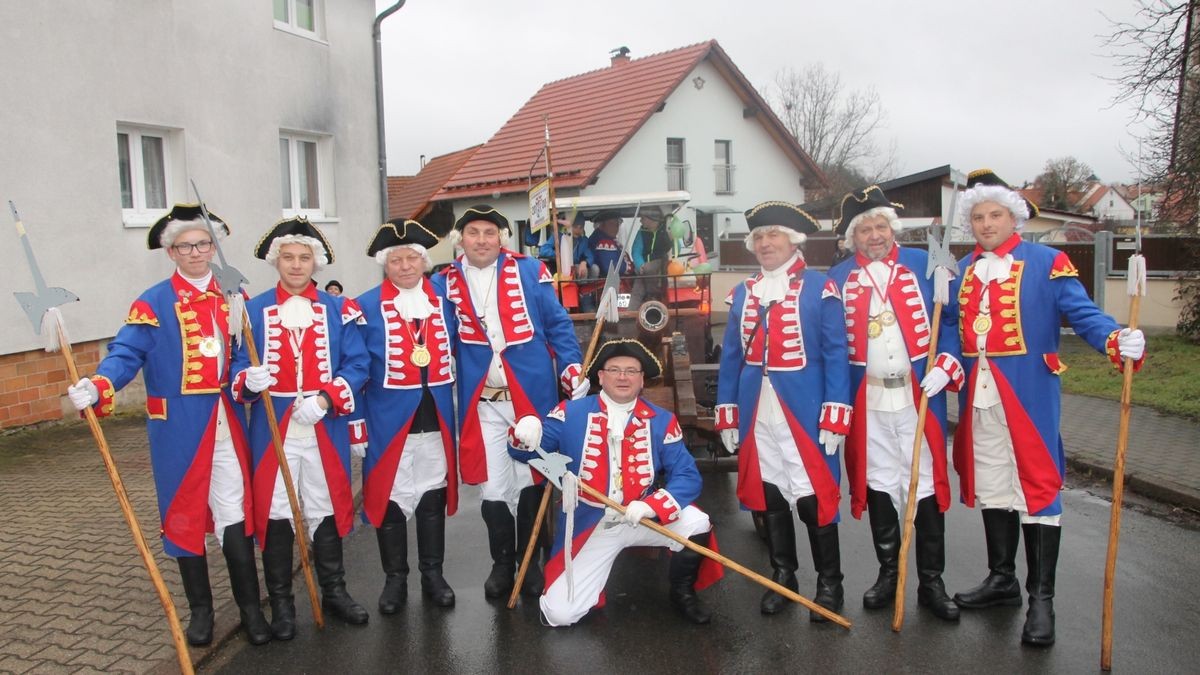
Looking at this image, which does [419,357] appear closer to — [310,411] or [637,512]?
[310,411]

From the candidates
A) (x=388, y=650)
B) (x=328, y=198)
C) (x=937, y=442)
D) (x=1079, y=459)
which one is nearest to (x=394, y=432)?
(x=388, y=650)

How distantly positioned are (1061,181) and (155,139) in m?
42.4

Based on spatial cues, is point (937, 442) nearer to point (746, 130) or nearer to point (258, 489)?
point (258, 489)

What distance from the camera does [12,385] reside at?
27.7 feet

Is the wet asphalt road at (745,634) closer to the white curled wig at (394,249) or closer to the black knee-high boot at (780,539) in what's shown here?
the black knee-high boot at (780,539)

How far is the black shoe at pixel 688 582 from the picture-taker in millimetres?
4465

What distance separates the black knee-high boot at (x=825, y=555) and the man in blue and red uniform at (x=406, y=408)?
1.79m

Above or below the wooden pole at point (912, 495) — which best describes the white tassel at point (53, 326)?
above

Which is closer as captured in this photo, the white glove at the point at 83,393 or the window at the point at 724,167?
the white glove at the point at 83,393

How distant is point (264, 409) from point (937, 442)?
10.3 feet

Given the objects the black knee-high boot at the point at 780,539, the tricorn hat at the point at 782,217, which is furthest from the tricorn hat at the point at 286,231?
the black knee-high boot at the point at 780,539

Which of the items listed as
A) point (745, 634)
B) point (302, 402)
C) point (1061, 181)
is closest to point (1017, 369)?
point (745, 634)

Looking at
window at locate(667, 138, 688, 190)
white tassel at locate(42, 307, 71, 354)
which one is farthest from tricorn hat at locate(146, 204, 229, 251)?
window at locate(667, 138, 688, 190)

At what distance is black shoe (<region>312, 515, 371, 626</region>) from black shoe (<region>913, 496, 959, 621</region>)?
2.71 metres
